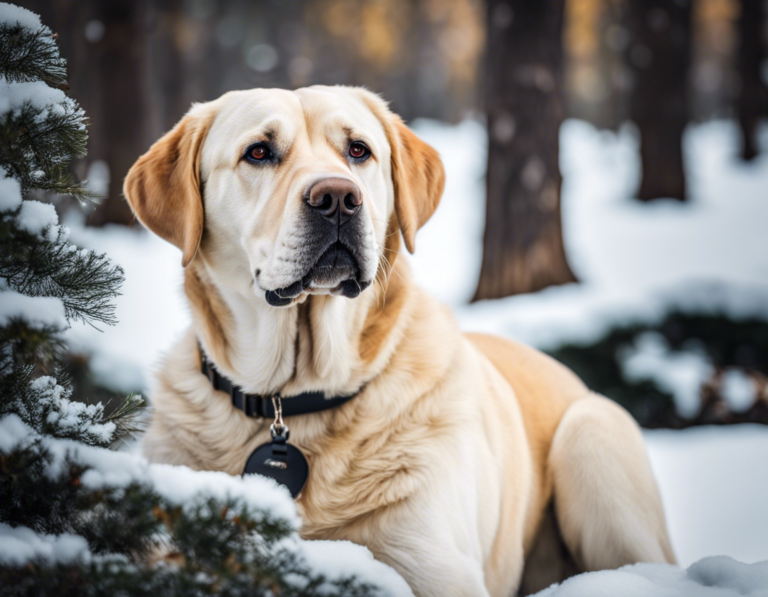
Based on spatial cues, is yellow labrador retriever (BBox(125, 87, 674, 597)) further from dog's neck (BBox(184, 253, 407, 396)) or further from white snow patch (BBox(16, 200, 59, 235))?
white snow patch (BBox(16, 200, 59, 235))

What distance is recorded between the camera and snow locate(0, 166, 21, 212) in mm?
1562

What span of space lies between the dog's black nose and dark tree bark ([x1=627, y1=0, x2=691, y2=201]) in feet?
35.9

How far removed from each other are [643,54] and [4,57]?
1204 cm

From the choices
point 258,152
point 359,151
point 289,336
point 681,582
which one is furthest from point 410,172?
point 681,582

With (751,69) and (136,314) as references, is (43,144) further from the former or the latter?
(751,69)

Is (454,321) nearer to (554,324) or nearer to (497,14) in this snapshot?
(554,324)

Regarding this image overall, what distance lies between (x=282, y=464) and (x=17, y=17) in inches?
59.4

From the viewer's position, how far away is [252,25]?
107 feet


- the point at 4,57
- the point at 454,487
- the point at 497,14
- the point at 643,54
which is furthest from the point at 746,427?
the point at 643,54

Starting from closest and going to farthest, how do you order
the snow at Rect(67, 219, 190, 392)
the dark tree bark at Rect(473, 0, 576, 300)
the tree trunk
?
1. the snow at Rect(67, 219, 190, 392)
2. the dark tree bark at Rect(473, 0, 576, 300)
3. the tree trunk

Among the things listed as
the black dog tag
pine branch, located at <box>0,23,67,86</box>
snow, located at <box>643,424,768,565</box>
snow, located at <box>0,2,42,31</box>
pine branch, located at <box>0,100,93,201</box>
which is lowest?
snow, located at <box>643,424,768,565</box>

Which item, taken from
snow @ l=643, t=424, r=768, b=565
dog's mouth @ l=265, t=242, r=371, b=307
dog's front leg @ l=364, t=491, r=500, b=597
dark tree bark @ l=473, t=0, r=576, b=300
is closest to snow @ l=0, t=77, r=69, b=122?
dog's mouth @ l=265, t=242, r=371, b=307

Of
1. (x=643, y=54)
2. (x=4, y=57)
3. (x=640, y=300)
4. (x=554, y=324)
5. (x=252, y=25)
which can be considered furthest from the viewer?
(x=252, y=25)

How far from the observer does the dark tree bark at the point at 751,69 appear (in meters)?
15.5
